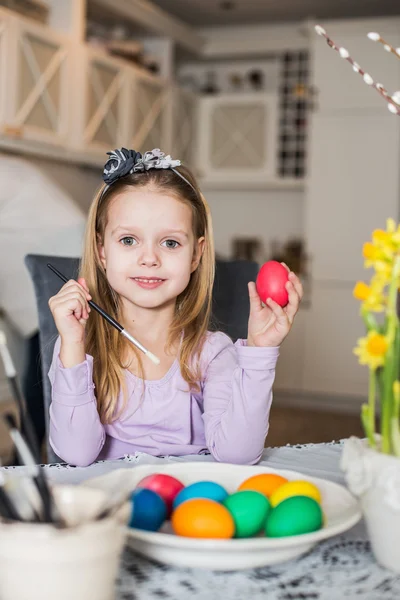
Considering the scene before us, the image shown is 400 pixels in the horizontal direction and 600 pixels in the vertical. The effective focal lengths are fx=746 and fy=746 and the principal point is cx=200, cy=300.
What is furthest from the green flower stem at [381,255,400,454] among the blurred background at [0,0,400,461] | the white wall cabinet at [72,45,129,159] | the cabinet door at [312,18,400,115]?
the cabinet door at [312,18,400,115]

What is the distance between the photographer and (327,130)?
4.87 meters

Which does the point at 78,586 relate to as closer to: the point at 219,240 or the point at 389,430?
the point at 389,430

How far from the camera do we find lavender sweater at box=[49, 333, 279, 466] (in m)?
1.09

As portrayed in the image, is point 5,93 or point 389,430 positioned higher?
point 5,93

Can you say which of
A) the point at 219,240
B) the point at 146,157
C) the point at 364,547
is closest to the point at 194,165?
the point at 219,240

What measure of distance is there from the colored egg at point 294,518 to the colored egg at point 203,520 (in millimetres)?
37

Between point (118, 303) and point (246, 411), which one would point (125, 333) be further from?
point (118, 303)

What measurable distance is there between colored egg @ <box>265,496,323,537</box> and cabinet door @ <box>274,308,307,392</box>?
14.0 ft

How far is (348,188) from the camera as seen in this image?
4852 millimetres

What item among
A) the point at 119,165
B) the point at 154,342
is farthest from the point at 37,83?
the point at 154,342

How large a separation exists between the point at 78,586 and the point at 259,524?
22cm

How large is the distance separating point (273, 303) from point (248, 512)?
43 centimetres

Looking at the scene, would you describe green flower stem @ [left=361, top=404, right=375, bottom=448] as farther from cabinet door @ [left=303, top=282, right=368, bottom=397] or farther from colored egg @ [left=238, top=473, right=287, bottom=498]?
cabinet door @ [left=303, top=282, right=368, bottom=397]

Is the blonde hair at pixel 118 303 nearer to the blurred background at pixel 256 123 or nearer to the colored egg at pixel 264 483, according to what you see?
the colored egg at pixel 264 483
